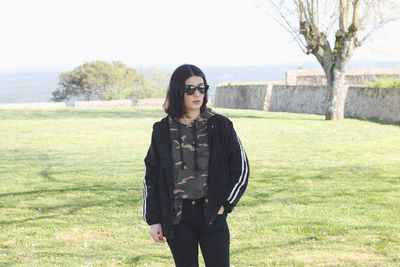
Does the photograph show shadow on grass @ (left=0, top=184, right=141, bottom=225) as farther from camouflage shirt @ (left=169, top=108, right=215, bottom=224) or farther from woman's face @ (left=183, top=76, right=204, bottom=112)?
woman's face @ (left=183, top=76, right=204, bottom=112)

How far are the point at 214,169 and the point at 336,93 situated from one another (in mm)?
25085

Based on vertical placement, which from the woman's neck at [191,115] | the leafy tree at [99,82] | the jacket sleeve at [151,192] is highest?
the woman's neck at [191,115]

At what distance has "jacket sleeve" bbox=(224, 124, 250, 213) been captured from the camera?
4750mm

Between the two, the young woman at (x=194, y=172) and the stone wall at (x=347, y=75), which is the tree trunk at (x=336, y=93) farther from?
the young woman at (x=194, y=172)

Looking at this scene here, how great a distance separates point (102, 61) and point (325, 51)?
63282 millimetres

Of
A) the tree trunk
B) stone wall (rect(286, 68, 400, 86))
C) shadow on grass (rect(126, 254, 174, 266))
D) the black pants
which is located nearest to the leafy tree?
stone wall (rect(286, 68, 400, 86))

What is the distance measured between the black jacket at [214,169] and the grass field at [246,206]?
2739 mm

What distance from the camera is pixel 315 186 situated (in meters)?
12.0

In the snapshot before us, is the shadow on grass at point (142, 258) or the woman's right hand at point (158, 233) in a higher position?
the woman's right hand at point (158, 233)

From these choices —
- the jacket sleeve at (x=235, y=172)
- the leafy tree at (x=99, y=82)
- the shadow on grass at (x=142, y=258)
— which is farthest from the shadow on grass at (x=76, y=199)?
the leafy tree at (x=99, y=82)

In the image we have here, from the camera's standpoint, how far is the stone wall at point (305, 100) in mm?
30938

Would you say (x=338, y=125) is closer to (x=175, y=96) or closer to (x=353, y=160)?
(x=353, y=160)

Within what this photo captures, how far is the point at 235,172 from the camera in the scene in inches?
189

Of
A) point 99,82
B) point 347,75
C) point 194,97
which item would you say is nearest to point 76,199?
point 194,97
